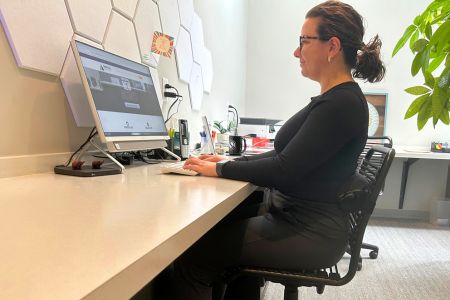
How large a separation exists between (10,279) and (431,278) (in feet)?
8.28

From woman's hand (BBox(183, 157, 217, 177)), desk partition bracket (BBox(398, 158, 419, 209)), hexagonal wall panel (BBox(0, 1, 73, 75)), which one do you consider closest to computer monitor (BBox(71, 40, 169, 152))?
hexagonal wall panel (BBox(0, 1, 73, 75))

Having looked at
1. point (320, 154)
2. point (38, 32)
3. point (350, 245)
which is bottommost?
point (350, 245)

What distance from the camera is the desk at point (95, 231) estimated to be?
0.35 metres

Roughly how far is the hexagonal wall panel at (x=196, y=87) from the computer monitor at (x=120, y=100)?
908 millimetres

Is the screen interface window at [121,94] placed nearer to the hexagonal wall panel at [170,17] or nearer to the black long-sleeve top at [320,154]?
the black long-sleeve top at [320,154]

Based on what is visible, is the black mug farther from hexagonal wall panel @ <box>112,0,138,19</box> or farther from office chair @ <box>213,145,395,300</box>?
office chair @ <box>213,145,395,300</box>

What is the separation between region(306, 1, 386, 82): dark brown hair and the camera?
1.13 meters

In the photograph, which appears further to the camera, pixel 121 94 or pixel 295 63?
pixel 295 63

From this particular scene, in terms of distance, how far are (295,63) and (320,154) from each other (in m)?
3.25

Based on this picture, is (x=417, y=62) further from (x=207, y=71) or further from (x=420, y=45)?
(x=207, y=71)

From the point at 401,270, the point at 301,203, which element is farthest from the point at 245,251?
the point at 401,270

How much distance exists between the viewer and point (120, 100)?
4.09ft

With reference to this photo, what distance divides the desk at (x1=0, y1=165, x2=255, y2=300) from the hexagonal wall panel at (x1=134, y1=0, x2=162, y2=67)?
95 cm

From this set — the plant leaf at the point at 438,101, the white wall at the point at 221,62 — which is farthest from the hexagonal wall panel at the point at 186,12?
the plant leaf at the point at 438,101
